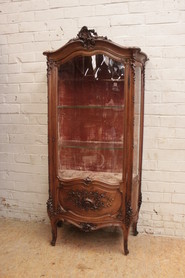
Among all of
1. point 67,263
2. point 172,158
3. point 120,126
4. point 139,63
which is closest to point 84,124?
point 120,126

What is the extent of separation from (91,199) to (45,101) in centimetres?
109

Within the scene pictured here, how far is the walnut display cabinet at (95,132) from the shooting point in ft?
6.98

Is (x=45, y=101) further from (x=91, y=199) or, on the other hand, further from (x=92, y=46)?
(x=91, y=199)

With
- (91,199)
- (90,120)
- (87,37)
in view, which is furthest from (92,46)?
(91,199)

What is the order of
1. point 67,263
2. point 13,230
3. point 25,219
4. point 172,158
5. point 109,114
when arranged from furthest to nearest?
1. point 25,219
2. point 13,230
3. point 172,158
4. point 109,114
5. point 67,263

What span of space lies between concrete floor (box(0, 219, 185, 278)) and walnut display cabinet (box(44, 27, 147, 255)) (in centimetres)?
16

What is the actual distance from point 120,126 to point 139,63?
0.53 m

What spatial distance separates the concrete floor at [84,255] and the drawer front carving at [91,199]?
0.36 m

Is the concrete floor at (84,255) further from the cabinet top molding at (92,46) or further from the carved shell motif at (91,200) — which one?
the cabinet top molding at (92,46)

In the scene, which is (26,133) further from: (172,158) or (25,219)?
(172,158)

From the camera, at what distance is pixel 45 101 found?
107 inches

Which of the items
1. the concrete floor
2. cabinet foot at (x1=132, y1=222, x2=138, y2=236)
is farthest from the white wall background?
the concrete floor

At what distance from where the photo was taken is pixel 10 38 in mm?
2740

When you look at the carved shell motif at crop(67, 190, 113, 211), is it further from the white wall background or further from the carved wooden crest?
the carved wooden crest
